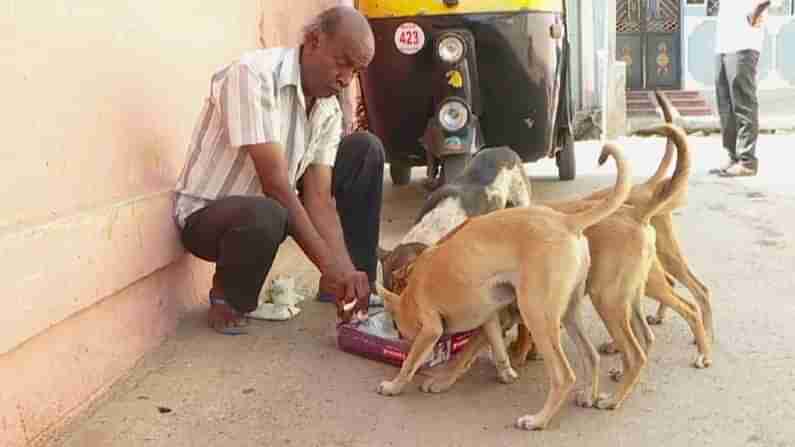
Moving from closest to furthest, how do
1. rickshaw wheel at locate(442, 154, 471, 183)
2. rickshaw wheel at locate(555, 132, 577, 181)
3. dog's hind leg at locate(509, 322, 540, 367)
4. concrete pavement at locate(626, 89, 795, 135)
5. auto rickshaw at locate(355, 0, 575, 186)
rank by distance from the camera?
dog's hind leg at locate(509, 322, 540, 367), rickshaw wheel at locate(442, 154, 471, 183), auto rickshaw at locate(355, 0, 575, 186), rickshaw wheel at locate(555, 132, 577, 181), concrete pavement at locate(626, 89, 795, 135)

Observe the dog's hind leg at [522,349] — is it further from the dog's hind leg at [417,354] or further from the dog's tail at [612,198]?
the dog's tail at [612,198]

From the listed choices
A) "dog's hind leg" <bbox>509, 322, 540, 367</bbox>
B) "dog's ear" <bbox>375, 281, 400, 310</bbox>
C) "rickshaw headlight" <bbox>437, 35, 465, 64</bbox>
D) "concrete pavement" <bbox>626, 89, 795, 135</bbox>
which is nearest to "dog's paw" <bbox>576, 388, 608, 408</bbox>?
"dog's hind leg" <bbox>509, 322, 540, 367</bbox>

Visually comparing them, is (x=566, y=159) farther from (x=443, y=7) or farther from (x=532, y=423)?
(x=532, y=423)

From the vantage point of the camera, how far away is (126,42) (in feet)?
11.1

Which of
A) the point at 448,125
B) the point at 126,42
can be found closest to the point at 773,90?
the point at 448,125

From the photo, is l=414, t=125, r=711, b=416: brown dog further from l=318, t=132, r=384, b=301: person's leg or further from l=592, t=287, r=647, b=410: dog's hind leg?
l=318, t=132, r=384, b=301: person's leg

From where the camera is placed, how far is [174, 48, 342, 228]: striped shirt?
3393 mm

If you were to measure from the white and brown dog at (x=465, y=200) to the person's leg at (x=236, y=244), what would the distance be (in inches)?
21.0

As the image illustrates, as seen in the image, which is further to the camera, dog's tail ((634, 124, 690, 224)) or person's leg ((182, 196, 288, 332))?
person's leg ((182, 196, 288, 332))

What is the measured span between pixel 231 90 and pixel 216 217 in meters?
0.50

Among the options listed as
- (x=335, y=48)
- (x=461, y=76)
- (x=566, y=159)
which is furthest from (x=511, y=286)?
(x=566, y=159)

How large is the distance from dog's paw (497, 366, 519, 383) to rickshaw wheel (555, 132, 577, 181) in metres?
4.46

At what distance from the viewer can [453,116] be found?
5.46m

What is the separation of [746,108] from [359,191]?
4.90 m
